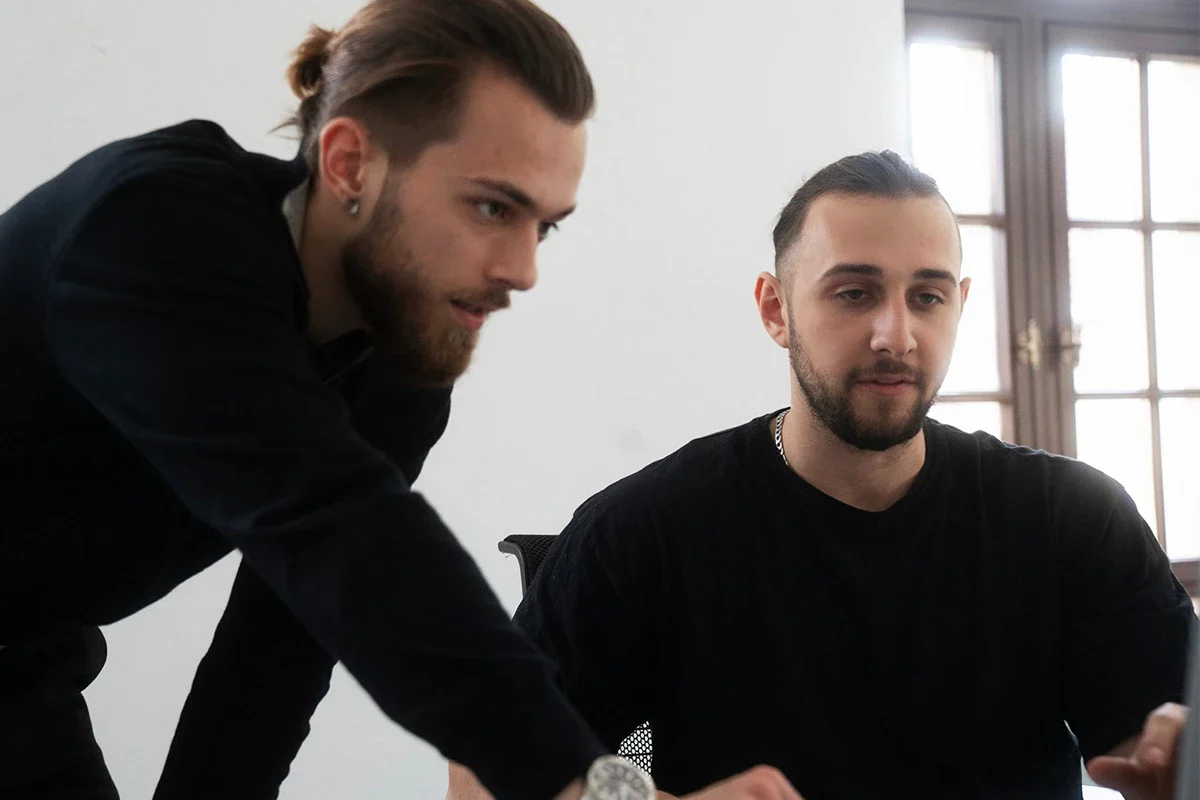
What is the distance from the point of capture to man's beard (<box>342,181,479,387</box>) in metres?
0.99

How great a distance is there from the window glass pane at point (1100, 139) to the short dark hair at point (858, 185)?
6.03 feet

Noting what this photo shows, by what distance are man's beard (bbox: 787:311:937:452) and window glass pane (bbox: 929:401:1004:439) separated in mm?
1739

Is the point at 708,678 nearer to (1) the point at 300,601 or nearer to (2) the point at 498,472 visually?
(1) the point at 300,601

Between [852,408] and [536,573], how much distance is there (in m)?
0.41

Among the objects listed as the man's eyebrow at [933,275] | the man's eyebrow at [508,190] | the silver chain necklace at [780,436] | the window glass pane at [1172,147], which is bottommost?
the silver chain necklace at [780,436]

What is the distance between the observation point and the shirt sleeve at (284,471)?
0.65m

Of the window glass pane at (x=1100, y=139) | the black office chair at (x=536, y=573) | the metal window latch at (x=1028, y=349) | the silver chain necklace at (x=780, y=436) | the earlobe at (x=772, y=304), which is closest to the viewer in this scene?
the black office chair at (x=536, y=573)

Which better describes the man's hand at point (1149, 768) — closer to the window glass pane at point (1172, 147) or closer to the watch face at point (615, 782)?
the watch face at point (615, 782)

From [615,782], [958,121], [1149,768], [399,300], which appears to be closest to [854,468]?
[1149,768]

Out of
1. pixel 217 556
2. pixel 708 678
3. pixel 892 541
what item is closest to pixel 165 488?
pixel 217 556

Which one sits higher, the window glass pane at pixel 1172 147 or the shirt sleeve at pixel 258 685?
the window glass pane at pixel 1172 147

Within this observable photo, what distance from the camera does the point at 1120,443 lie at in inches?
124

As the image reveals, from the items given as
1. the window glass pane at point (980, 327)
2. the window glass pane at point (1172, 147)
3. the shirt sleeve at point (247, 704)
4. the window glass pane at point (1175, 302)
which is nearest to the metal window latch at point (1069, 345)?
the window glass pane at point (980, 327)

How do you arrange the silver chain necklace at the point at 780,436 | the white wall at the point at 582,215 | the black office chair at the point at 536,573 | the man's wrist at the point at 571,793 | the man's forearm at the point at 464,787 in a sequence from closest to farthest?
the man's wrist at the point at 571,793
the man's forearm at the point at 464,787
the black office chair at the point at 536,573
the silver chain necklace at the point at 780,436
the white wall at the point at 582,215
